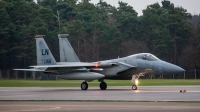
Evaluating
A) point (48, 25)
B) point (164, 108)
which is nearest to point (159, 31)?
point (48, 25)

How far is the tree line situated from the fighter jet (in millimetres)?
40497

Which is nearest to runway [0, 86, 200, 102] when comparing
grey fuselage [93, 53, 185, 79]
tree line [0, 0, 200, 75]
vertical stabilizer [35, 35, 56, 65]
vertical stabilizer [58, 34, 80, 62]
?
grey fuselage [93, 53, 185, 79]

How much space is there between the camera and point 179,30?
283ft

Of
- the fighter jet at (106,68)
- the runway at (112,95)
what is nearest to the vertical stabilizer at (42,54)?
the fighter jet at (106,68)

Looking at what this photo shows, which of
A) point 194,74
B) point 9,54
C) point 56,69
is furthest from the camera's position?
point 9,54

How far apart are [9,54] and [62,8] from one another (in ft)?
81.1

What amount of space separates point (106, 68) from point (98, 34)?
56.5 m

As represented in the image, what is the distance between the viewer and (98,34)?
90.4 m

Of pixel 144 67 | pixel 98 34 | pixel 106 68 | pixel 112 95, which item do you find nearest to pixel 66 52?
pixel 106 68

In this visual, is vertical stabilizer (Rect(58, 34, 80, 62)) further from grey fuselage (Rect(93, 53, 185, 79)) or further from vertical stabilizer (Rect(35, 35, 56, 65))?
grey fuselage (Rect(93, 53, 185, 79))

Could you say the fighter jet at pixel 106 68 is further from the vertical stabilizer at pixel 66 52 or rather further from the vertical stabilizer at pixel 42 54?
the vertical stabilizer at pixel 66 52

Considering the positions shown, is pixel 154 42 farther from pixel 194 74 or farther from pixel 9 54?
pixel 9 54

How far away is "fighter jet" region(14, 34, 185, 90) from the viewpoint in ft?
108

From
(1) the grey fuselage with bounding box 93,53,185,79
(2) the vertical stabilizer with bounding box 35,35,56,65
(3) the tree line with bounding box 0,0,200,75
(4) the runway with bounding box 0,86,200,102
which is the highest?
(3) the tree line with bounding box 0,0,200,75
